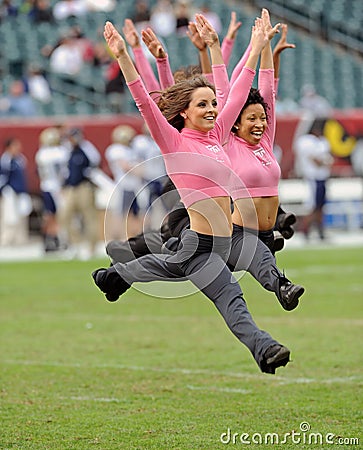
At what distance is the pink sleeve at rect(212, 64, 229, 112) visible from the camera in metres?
6.33

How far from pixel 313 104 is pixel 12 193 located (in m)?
6.43

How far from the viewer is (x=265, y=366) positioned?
505cm

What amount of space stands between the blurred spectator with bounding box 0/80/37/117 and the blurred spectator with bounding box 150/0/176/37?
3.61m

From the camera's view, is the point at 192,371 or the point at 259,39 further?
the point at 192,371

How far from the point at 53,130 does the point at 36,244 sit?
292cm

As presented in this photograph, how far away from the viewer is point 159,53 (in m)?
6.44

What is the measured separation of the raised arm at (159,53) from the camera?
612 centimetres

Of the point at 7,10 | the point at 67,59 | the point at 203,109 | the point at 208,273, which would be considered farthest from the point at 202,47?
the point at 7,10

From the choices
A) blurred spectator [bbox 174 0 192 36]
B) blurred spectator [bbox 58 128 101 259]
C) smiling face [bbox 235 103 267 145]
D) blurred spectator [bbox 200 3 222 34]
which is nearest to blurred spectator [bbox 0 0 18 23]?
blurred spectator [bbox 174 0 192 36]

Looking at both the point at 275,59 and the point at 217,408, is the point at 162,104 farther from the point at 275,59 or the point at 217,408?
the point at 217,408

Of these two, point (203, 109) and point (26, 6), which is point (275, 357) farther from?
point (26, 6)

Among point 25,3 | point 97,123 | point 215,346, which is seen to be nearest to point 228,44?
point 215,346

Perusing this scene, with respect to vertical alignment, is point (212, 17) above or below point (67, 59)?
above

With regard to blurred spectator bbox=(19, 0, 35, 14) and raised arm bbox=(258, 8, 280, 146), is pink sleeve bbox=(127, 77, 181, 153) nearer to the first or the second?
raised arm bbox=(258, 8, 280, 146)
